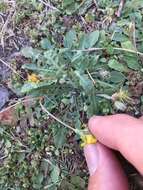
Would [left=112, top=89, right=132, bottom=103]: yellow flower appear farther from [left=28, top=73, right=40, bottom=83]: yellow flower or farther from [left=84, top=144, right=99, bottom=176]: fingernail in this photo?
[left=28, top=73, right=40, bottom=83]: yellow flower

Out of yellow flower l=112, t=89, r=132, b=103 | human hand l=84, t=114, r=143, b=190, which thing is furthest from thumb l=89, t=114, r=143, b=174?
yellow flower l=112, t=89, r=132, b=103

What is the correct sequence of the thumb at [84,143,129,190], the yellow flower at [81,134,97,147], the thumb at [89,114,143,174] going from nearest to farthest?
the thumb at [89,114,143,174] → the thumb at [84,143,129,190] → the yellow flower at [81,134,97,147]

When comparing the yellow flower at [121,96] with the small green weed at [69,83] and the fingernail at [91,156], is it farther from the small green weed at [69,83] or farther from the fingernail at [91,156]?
the fingernail at [91,156]

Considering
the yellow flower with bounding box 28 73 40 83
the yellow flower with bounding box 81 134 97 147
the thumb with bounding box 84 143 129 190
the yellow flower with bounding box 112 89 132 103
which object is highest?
the yellow flower with bounding box 28 73 40 83

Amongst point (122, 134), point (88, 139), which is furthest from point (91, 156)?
point (122, 134)

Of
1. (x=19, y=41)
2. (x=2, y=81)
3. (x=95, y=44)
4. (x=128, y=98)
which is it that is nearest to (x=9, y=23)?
(x=19, y=41)

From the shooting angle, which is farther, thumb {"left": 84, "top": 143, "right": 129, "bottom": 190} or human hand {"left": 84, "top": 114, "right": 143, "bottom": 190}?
thumb {"left": 84, "top": 143, "right": 129, "bottom": 190}

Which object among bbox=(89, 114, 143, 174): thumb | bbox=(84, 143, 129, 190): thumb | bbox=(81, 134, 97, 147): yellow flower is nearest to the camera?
bbox=(89, 114, 143, 174): thumb

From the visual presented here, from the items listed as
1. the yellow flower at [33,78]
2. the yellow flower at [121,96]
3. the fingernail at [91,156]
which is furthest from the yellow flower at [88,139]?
the yellow flower at [33,78]
